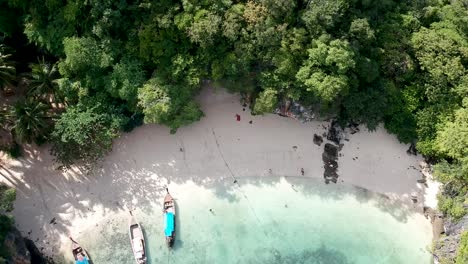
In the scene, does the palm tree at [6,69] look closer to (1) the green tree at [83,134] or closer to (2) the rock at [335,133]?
(1) the green tree at [83,134]

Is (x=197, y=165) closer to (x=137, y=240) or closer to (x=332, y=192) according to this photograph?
(x=137, y=240)

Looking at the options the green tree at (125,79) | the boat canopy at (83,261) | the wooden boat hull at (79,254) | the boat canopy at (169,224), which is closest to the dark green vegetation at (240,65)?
the green tree at (125,79)

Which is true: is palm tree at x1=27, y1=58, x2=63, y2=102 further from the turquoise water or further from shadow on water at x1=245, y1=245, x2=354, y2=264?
shadow on water at x1=245, y1=245, x2=354, y2=264

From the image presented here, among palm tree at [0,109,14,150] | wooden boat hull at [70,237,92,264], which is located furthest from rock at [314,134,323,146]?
palm tree at [0,109,14,150]

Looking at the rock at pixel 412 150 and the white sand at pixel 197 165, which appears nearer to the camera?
the white sand at pixel 197 165

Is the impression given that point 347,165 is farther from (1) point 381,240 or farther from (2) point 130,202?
(2) point 130,202

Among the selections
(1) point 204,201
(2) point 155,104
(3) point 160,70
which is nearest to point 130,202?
(1) point 204,201
